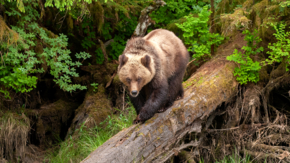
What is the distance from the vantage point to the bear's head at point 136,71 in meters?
3.81

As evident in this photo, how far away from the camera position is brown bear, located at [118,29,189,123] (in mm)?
3850

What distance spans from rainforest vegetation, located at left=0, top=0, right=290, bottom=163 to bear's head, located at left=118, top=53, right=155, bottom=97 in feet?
4.13

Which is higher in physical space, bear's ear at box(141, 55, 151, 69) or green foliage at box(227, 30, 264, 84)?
bear's ear at box(141, 55, 151, 69)

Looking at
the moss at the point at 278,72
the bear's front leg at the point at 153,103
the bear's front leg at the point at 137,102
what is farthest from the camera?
the moss at the point at 278,72

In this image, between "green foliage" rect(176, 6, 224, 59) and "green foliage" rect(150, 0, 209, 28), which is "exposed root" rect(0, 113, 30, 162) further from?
"green foliage" rect(150, 0, 209, 28)

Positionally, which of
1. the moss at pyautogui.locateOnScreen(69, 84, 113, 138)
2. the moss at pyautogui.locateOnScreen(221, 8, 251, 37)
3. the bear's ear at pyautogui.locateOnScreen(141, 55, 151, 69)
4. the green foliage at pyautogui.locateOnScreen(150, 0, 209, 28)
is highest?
the green foliage at pyautogui.locateOnScreen(150, 0, 209, 28)

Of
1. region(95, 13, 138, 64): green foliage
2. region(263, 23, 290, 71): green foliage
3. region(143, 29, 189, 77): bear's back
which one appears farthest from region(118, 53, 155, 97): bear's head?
region(95, 13, 138, 64): green foliage

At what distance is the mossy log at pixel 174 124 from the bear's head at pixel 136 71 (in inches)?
23.6

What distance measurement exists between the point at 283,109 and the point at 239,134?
1144 millimetres

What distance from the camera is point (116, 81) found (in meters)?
7.05

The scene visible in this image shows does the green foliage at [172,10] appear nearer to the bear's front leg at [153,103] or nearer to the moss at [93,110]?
the moss at [93,110]

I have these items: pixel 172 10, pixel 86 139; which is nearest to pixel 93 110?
pixel 86 139

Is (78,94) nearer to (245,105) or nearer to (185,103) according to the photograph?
(185,103)

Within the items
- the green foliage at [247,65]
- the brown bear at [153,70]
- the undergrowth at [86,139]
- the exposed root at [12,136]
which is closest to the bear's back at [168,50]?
the brown bear at [153,70]
